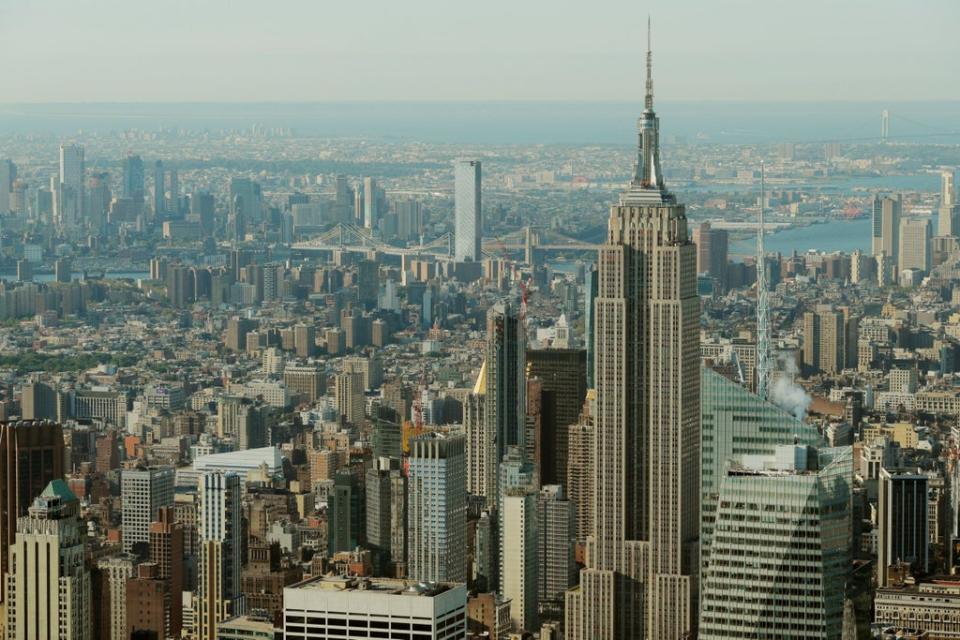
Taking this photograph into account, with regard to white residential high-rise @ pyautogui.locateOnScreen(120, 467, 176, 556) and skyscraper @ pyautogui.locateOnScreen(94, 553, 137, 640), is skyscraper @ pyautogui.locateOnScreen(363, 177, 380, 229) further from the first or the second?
skyscraper @ pyautogui.locateOnScreen(94, 553, 137, 640)

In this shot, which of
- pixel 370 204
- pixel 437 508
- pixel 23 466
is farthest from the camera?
pixel 370 204

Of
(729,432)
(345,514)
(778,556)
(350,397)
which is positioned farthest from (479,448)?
(778,556)

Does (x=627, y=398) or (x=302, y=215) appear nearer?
(x=627, y=398)

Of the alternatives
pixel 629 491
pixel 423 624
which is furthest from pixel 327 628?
pixel 629 491

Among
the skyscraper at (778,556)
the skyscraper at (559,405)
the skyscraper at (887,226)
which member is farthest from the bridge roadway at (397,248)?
the skyscraper at (778,556)

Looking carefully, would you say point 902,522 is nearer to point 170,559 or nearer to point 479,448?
point 479,448

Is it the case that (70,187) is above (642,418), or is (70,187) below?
above

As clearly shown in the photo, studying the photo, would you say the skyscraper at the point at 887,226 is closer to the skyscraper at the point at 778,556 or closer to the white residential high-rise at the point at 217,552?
the white residential high-rise at the point at 217,552

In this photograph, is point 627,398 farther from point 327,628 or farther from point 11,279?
point 11,279
